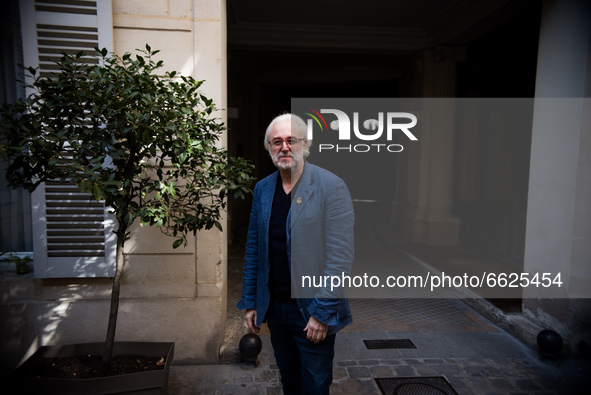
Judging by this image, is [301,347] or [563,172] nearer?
[301,347]

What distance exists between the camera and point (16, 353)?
351cm

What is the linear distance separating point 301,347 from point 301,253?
Answer: 0.60 metres

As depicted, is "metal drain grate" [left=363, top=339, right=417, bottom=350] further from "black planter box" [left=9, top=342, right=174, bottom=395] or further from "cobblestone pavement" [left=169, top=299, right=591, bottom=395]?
"black planter box" [left=9, top=342, right=174, bottom=395]

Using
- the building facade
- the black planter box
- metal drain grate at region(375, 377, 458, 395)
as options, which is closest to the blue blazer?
the black planter box

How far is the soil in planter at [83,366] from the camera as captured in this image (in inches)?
108

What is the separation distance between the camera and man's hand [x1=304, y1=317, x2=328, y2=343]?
216cm

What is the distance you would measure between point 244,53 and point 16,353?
8517 mm

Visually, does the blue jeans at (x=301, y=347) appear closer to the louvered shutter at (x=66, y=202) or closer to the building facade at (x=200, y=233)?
the building facade at (x=200, y=233)

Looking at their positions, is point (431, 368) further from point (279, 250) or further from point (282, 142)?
point (282, 142)

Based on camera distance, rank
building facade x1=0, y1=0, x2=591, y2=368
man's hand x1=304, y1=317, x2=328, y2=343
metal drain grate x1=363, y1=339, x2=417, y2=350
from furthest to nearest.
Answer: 1. metal drain grate x1=363, y1=339, x2=417, y2=350
2. building facade x1=0, y1=0, x2=591, y2=368
3. man's hand x1=304, y1=317, x2=328, y2=343

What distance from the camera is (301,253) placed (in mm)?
2258

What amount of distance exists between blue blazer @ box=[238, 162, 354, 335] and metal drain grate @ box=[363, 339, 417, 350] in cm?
202

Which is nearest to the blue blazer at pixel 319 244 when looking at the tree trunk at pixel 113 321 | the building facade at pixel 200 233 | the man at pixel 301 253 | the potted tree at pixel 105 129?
the man at pixel 301 253

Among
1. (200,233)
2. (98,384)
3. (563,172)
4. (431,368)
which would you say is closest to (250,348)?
(200,233)
